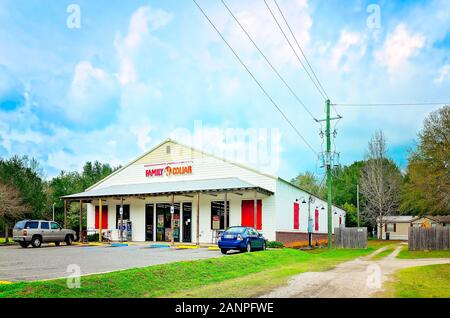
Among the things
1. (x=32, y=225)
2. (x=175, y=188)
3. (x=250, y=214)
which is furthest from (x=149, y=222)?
(x=32, y=225)

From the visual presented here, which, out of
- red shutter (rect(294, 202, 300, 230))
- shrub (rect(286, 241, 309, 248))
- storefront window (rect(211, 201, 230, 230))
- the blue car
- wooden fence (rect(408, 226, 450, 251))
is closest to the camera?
the blue car

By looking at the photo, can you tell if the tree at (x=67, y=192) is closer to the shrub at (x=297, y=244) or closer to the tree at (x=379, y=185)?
the shrub at (x=297, y=244)

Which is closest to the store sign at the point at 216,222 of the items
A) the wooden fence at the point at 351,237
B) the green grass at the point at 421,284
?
the wooden fence at the point at 351,237

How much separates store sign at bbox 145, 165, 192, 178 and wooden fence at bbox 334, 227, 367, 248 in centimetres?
1250

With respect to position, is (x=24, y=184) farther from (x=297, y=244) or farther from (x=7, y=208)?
(x=297, y=244)

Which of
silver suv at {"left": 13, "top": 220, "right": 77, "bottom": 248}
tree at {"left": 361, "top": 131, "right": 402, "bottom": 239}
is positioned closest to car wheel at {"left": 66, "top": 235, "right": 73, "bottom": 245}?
silver suv at {"left": 13, "top": 220, "right": 77, "bottom": 248}

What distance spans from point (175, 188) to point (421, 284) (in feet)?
78.6

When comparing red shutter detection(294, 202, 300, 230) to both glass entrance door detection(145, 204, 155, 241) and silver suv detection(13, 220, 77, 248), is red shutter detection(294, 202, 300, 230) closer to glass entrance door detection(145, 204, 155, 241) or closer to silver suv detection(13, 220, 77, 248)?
glass entrance door detection(145, 204, 155, 241)

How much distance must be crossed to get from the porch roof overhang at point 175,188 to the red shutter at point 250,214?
159cm

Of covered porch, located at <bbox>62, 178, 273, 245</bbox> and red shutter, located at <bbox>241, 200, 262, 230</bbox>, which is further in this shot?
red shutter, located at <bbox>241, 200, 262, 230</bbox>

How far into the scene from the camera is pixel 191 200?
Result: 36344mm

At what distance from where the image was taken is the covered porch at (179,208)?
32.7m

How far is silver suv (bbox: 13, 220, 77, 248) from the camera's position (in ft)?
99.9
